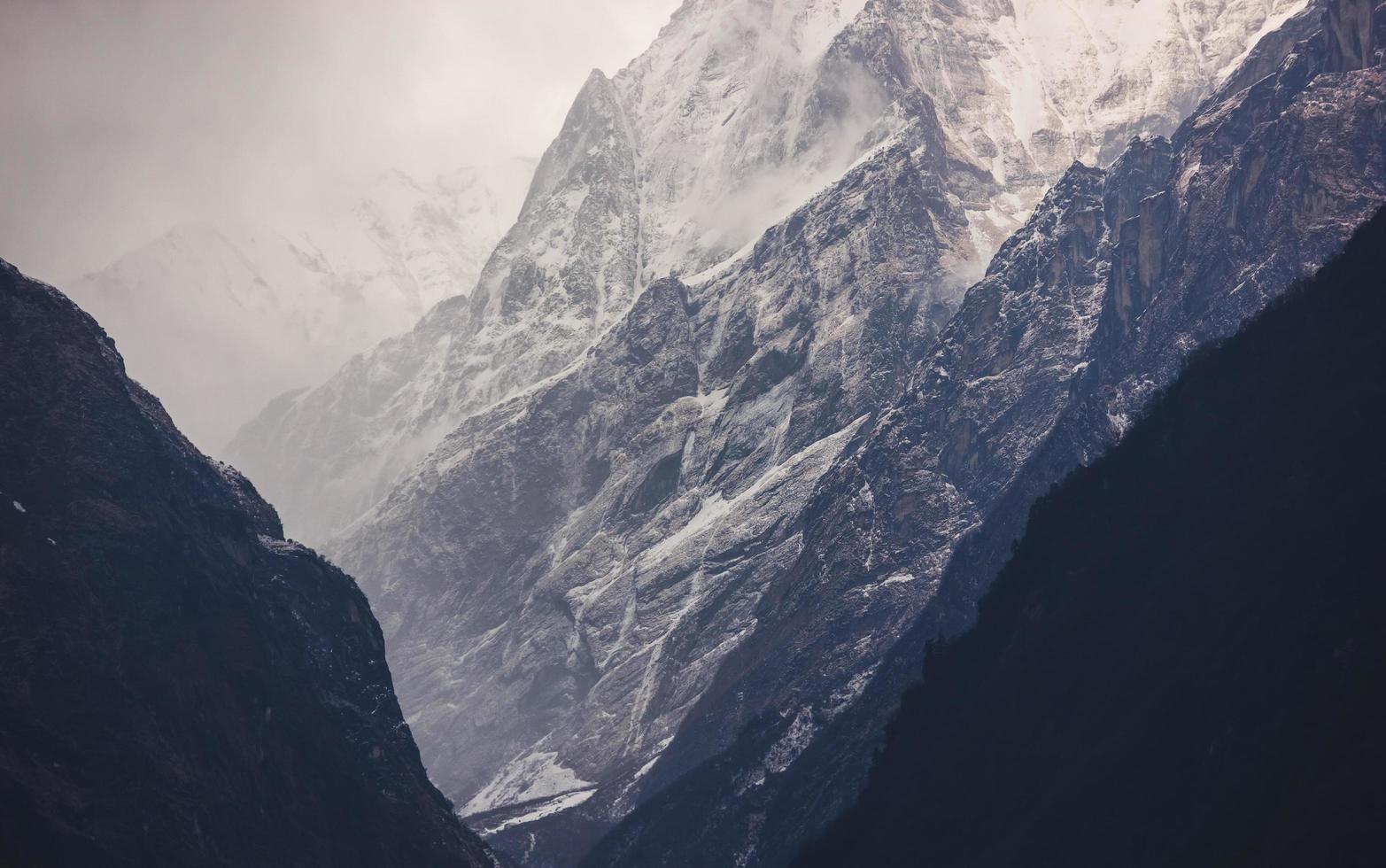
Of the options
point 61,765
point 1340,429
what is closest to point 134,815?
point 61,765

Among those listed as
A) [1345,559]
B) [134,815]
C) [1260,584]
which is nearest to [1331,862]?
[1345,559]

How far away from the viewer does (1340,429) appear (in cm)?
15775

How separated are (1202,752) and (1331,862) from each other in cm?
2943

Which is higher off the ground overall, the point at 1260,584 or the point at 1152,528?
the point at 1152,528

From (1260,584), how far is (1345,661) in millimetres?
23293

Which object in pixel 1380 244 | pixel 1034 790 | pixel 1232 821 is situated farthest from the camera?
pixel 1380 244

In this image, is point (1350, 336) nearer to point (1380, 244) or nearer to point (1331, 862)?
point (1380, 244)

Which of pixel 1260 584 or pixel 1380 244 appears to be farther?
pixel 1380 244

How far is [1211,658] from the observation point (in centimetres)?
14938

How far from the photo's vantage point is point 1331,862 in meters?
108

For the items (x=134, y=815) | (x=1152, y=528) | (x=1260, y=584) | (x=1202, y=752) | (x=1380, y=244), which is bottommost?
(x=1202, y=752)

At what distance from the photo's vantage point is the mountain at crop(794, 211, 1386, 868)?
410ft

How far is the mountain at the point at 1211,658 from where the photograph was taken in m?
125

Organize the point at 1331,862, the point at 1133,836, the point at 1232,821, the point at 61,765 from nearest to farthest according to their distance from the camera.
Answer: the point at 1331,862, the point at 1232,821, the point at 1133,836, the point at 61,765
